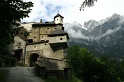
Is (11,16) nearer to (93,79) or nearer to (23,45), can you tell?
(93,79)

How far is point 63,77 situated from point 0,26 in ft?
75.8

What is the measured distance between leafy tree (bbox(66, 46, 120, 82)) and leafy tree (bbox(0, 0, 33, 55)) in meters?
31.6

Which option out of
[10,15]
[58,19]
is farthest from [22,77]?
[58,19]

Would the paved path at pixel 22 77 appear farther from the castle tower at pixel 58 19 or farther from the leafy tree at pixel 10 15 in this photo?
the castle tower at pixel 58 19

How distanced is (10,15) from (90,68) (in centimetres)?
3754

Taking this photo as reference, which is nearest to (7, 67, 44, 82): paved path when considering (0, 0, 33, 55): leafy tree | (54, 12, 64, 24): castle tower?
(0, 0, 33, 55): leafy tree

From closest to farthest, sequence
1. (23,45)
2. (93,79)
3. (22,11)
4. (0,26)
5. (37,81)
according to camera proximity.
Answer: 1. (0,26)
2. (22,11)
3. (37,81)
4. (93,79)
5. (23,45)

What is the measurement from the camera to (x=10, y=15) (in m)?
20.0

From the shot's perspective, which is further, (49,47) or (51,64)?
(49,47)

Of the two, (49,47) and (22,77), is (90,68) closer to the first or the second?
(49,47)

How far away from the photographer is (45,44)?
6581cm

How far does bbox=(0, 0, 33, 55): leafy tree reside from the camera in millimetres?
19656

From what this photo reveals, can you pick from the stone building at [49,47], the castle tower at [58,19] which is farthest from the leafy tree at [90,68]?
the castle tower at [58,19]

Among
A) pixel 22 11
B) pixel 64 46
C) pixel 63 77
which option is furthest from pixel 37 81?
pixel 64 46
